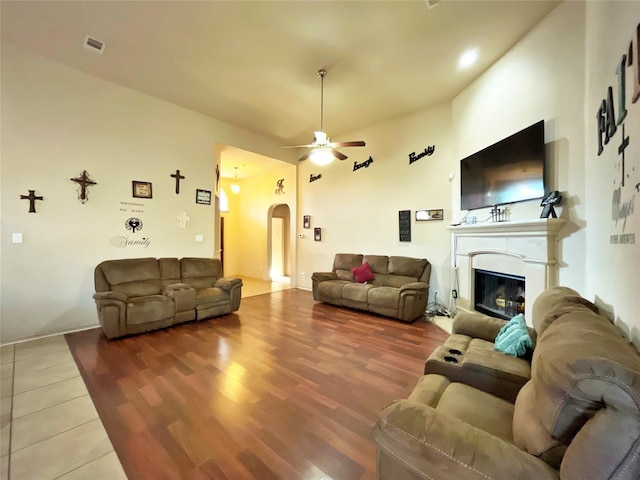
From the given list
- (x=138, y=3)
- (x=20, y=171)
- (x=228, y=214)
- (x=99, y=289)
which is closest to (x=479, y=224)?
(x=138, y=3)

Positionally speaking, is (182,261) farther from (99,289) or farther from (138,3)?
(138,3)

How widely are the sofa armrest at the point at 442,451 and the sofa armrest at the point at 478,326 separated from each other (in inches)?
58.2

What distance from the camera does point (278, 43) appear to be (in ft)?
10.5

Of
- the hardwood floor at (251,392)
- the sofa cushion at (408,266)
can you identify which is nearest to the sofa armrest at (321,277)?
the sofa cushion at (408,266)

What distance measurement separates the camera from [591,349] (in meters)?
0.85

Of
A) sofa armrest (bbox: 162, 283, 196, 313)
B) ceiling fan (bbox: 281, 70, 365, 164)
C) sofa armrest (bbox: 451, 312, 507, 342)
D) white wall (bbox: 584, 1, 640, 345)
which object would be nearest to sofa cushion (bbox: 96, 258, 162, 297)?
sofa armrest (bbox: 162, 283, 196, 313)

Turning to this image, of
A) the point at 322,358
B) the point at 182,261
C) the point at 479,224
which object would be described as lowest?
the point at 322,358

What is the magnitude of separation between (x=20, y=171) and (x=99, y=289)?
1.76 m

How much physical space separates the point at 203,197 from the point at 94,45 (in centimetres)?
252

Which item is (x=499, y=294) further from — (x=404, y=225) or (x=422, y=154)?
(x=422, y=154)

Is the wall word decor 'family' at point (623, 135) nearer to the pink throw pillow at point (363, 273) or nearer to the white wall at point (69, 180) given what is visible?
the pink throw pillow at point (363, 273)

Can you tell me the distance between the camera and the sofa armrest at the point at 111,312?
3328 millimetres

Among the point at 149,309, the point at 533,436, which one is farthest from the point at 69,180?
the point at 533,436

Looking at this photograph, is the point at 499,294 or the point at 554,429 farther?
the point at 499,294
